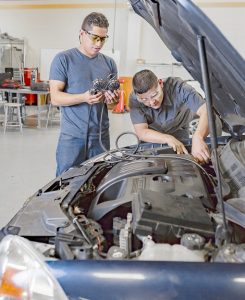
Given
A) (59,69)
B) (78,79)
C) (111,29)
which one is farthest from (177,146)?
(111,29)

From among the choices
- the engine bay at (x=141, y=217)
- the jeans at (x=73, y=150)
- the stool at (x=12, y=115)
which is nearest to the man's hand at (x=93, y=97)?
the jeans at (x=73, y=150)

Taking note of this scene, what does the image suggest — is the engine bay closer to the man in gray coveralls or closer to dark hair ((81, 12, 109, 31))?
the man in gray coveralls

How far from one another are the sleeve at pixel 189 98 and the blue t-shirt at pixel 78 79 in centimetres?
45

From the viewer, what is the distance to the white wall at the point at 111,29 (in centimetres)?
955

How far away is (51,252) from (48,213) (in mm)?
206

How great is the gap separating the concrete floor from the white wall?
4292 mm

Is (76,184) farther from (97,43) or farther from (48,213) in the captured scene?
(97,43)

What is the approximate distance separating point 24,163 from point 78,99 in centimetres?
235

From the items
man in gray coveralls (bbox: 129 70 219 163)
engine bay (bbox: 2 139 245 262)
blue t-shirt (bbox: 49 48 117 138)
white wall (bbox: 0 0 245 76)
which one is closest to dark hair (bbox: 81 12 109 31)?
blue t-shirt (bbox: 49 48 117 138)

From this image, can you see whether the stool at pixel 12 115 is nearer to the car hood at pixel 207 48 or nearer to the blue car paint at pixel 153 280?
the car hood at pixel 207 48

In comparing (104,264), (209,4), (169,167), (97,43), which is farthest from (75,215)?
(209,4)

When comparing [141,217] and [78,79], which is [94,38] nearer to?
[78,79]

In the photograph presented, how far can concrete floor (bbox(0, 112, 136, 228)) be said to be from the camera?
3.02 meters

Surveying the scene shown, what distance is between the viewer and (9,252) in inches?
30.4
